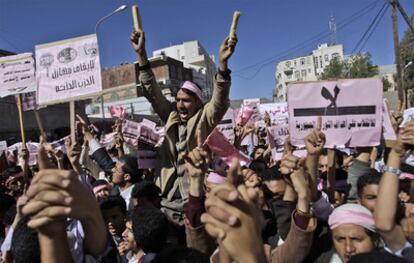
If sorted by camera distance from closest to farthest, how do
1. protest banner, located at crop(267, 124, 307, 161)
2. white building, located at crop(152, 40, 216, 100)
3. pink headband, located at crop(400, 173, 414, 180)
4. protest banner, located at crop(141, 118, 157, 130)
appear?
pink headband, located at crop(400, 173, 414, 180) → protest banner, located at crop(141, 118, 157, 130) → protest banner, located at crop(267, 124, 307, 161) → white building, located at crop(152, 40, 216, 100)

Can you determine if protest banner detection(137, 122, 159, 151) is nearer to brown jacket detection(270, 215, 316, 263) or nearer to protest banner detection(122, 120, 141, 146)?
protest banner detection(122, 120, 141, 146)

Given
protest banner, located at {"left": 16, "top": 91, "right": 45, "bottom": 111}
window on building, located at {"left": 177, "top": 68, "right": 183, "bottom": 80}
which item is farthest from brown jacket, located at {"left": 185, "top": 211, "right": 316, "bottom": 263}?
window on building, located at {"left": 177, "top": 68, "right": 183, "bottom": 80}

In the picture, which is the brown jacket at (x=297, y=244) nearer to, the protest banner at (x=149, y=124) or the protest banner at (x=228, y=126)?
the protest banner at (x=149, y=124)

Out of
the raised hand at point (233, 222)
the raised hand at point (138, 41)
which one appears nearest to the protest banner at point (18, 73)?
the raised hand at point (138, 41)

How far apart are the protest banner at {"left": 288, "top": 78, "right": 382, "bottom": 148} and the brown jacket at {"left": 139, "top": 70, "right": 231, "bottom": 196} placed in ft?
2.41

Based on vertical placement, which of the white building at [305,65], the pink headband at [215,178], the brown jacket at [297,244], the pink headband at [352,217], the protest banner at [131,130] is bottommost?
the brown jacket at [297,244]

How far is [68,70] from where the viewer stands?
3.92 meters

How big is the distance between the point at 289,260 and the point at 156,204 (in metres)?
1.46

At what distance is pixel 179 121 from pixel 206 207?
7.56ft

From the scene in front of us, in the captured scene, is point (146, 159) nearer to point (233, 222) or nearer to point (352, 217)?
point (352, 217)

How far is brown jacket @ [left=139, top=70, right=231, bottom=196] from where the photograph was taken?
338cm

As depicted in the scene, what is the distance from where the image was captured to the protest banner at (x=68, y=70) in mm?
3852

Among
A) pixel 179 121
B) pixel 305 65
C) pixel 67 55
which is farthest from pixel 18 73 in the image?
pixel 305 65

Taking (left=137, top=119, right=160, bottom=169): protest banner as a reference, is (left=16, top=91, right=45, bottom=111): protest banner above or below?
above
